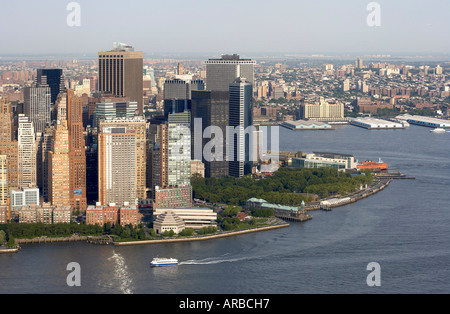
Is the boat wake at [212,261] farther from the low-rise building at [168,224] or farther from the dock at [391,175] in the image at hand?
the dock at [391,175]

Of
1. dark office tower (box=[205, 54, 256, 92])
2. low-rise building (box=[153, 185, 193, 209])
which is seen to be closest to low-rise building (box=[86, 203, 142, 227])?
low-rise building (box=[153, 185, 193, 209])

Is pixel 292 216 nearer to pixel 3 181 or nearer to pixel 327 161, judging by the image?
pixel 3 181

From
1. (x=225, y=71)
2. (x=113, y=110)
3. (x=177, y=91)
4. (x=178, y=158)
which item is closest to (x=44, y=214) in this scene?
(x=178, y=158)

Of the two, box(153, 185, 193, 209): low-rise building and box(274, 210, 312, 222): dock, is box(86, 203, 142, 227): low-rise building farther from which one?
box(274, 210, 312, 222): dock
